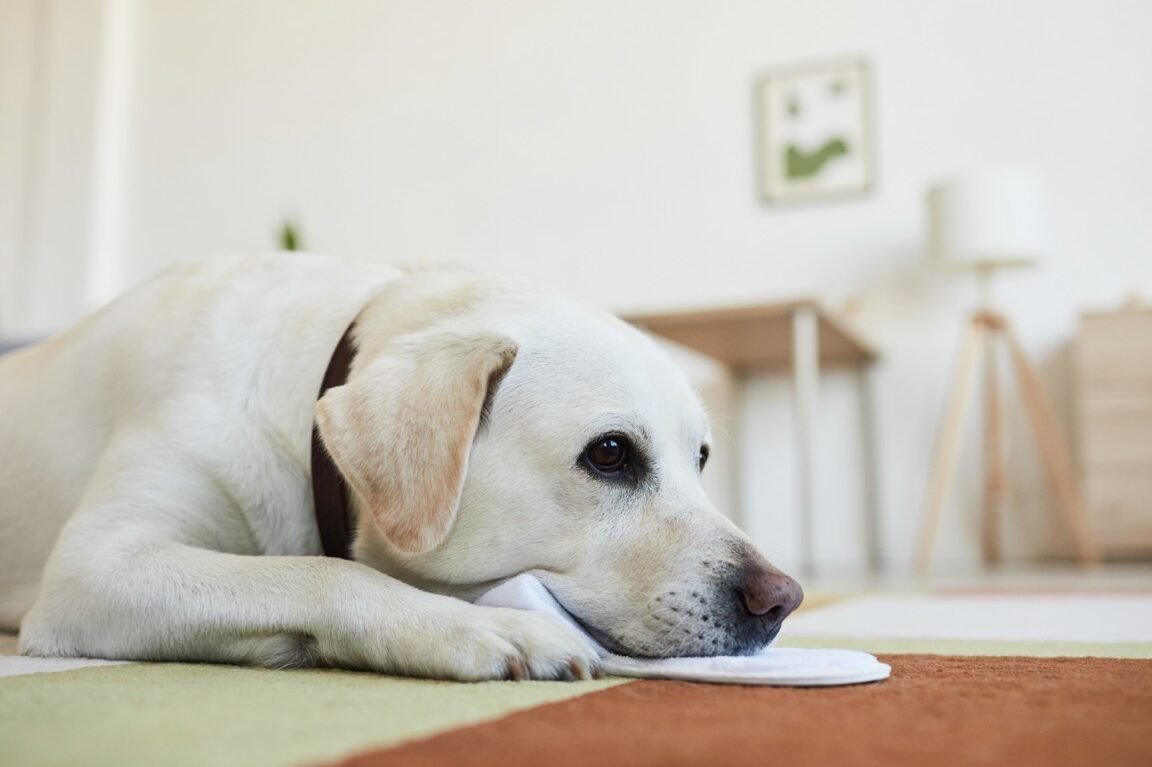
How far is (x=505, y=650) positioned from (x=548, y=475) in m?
0.27

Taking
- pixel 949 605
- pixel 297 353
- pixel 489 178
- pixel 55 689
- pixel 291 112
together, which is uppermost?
pixel 291 112

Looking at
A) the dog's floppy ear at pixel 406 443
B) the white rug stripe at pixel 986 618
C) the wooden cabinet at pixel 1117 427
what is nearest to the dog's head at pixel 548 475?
the dog's floppy ear at pixel 406 443

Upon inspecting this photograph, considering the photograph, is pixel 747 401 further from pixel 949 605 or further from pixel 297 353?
pixel 297 353

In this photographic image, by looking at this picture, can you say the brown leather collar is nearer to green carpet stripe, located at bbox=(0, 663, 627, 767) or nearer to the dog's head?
the dog's head

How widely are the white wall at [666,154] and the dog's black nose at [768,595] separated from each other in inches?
162

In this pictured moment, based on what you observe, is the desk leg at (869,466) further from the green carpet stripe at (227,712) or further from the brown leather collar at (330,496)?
the green carpet stripe at (227,712)

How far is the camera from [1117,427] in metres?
4.62

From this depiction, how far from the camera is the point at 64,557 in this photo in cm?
135

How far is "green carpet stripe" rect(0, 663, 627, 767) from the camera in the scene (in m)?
0.72

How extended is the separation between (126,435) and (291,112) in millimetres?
5966

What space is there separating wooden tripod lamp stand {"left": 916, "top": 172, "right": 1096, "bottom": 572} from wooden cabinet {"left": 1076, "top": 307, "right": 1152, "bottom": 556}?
0.39 ft

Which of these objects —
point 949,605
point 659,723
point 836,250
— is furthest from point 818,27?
point 659,723

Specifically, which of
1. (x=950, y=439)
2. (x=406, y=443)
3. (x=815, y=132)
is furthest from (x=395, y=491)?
(x=815, y=132)

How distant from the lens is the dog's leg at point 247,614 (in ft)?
3.63
